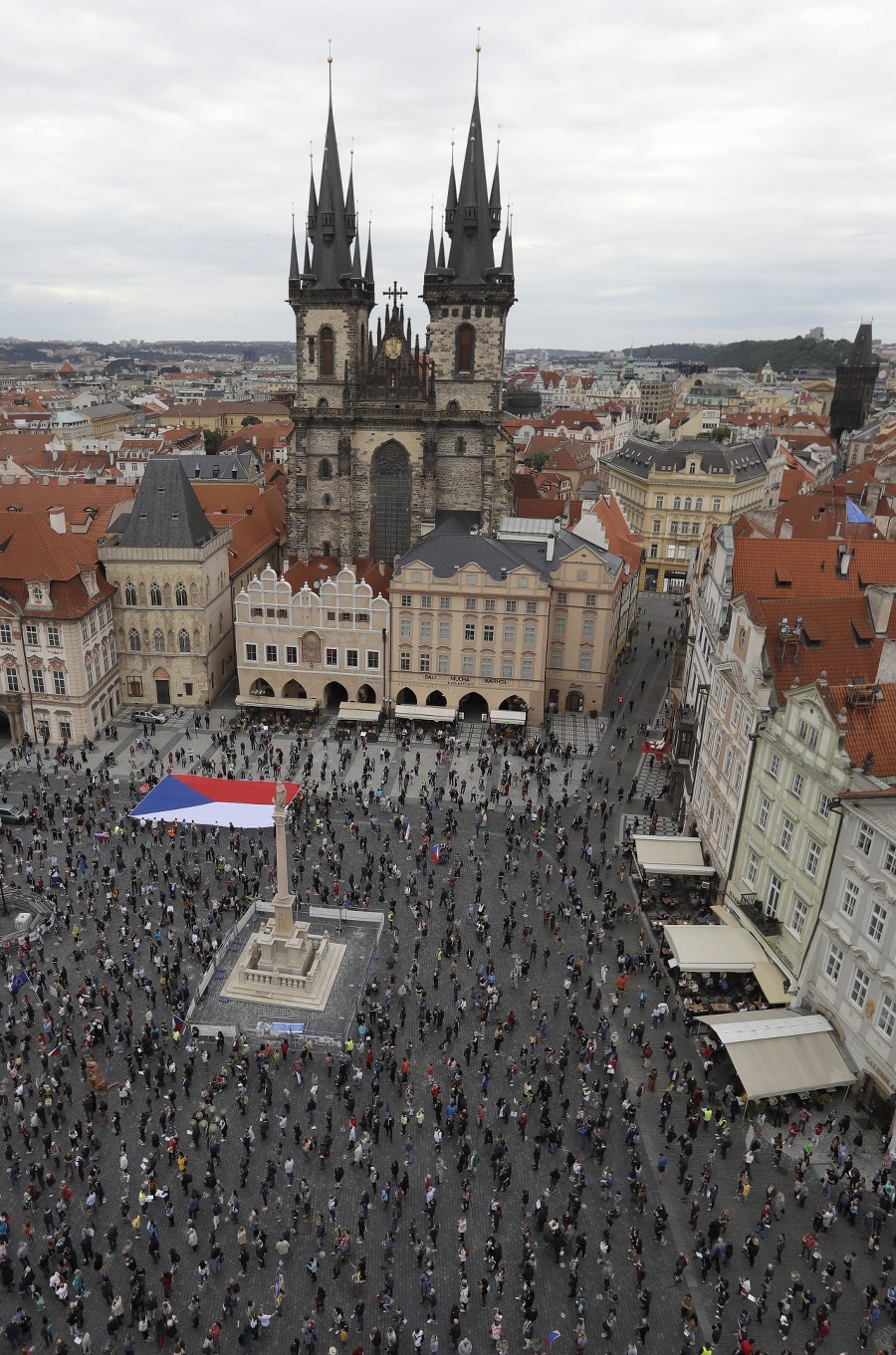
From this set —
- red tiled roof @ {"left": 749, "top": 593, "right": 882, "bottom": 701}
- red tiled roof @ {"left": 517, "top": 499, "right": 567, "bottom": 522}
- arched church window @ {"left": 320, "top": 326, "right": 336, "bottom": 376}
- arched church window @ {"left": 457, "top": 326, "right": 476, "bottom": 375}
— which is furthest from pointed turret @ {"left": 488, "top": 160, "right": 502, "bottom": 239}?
red tiled roof @ {"left": 749, "top": 593, "right": 882, "bottom": 701}

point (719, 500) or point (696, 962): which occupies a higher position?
point (719, 500)

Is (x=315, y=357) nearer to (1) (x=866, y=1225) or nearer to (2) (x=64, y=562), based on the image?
(2) (x=64, y=562)

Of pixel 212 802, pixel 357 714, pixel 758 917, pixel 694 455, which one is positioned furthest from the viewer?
pixel 694 455

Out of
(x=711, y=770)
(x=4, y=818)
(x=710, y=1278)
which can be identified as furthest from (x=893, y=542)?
(x=4, y=818)

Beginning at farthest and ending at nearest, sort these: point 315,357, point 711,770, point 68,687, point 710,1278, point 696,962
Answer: point 315,357 < point 68,687 < point 711,770 < point 696,962 < point 710,1278

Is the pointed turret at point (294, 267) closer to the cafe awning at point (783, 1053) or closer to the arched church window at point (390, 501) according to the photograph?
the arched church window at point (390, 501)

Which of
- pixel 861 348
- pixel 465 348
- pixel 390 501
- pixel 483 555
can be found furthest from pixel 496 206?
pixel 861 348

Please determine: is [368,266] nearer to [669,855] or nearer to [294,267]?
[294,267]
